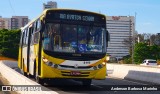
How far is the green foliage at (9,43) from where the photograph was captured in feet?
291

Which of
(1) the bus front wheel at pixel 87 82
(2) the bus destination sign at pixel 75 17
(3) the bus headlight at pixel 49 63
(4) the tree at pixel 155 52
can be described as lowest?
(4) the tree at pixel 155 52

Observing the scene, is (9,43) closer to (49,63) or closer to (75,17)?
(75,17)

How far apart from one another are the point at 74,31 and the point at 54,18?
44.7 inches

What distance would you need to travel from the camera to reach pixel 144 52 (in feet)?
303

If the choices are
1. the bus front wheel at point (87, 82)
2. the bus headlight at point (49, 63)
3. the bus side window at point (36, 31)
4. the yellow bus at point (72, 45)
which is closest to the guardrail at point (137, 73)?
the bus front wheel at point (87, 82)

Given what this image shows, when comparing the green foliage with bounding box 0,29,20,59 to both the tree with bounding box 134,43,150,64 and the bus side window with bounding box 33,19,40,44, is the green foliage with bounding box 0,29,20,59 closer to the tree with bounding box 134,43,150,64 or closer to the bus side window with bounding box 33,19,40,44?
the tree with bounding box 134,43,150,64

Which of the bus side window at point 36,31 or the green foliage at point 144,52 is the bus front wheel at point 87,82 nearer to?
the bus side window at point 36,31

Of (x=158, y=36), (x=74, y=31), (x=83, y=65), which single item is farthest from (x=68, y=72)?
(x=158, y=36)

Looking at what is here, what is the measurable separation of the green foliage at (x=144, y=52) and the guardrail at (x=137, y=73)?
181ft

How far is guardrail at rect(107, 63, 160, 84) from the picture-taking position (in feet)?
84.7

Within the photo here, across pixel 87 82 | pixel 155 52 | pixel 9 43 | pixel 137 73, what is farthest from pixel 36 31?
pixel 155 52

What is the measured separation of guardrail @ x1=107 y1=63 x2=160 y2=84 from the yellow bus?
26.1ft

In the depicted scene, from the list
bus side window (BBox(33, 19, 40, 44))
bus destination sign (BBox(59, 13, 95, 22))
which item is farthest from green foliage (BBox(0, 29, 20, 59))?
bus destination sign (BBox(59, 13, 95, 22))

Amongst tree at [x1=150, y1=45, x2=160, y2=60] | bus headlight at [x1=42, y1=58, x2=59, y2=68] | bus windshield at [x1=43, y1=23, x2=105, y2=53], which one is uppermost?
bus windshield at [x1=43, y1=23, x2=105, y2=53]
